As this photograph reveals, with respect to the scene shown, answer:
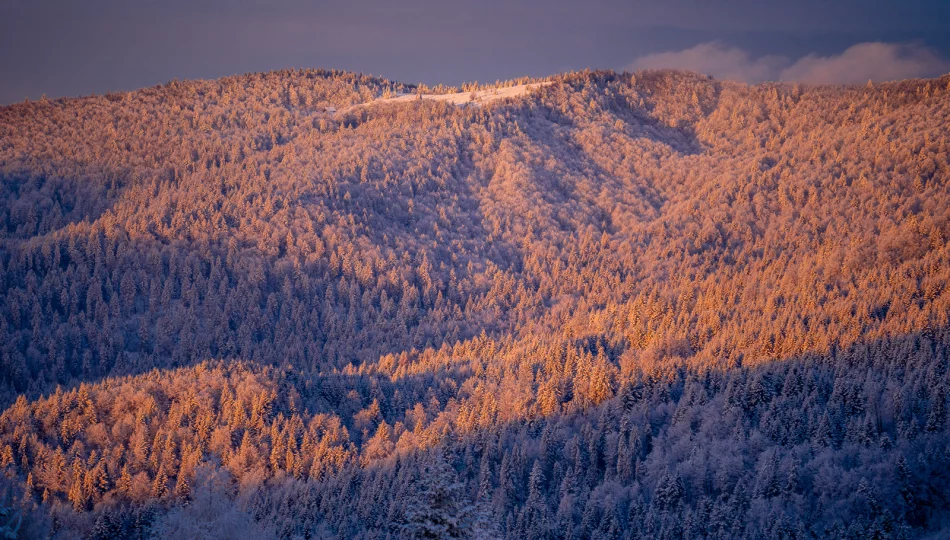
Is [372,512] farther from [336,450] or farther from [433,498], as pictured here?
[433,498]

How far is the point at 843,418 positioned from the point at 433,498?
139m

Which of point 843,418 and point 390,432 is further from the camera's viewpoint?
point 390,432

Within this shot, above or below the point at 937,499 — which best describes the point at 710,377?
above

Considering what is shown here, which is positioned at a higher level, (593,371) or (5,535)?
(5,535)

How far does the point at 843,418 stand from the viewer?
477 feet

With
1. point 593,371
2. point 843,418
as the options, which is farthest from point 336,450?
point 843,418

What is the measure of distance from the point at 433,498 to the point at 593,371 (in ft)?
461

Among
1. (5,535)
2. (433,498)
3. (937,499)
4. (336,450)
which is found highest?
(5,535)

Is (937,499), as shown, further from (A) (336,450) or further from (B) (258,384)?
(B) (258,384)

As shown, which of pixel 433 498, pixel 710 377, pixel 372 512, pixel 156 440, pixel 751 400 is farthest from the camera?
pixel 710 377

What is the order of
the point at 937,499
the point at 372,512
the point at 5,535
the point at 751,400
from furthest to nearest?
A: the point at 751,400, the point at 937,499, the point at 372,512, the point at 5,535

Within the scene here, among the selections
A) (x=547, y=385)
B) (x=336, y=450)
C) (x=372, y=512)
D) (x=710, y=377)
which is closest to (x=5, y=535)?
(x=372, y=512)

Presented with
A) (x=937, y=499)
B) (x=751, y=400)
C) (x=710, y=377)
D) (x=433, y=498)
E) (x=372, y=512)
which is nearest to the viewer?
(x=433, y=498)

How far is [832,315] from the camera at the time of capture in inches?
7466
